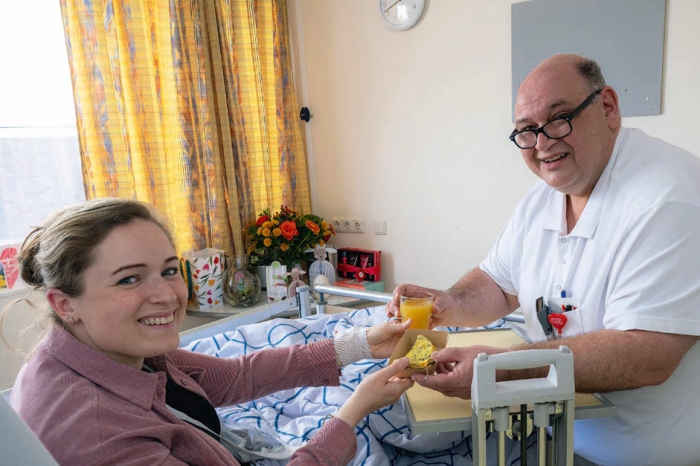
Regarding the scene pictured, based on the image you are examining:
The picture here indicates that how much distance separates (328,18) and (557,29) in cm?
154

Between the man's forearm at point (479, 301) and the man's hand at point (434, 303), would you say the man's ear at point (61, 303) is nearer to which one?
the man's hand at point (434, 303)

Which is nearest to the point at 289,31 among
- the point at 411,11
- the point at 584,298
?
the point at 411,11

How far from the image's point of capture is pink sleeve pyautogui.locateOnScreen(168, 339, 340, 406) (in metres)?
1.46

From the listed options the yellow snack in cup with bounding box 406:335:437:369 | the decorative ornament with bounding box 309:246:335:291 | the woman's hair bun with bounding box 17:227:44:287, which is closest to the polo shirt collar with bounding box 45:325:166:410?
the woman's hair bun with bounding box 17:227:44:287

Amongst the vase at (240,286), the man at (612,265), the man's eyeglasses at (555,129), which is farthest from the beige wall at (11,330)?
the man's eyeglasses at (555,129)

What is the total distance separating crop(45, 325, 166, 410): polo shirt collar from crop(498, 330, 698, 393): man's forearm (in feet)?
2.58

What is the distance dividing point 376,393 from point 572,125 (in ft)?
2.95

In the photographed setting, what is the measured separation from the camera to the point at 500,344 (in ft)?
5.15

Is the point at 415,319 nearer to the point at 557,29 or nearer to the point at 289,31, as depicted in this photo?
the point at 557,29

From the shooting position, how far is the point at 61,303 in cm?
108

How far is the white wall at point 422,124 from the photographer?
2945mm

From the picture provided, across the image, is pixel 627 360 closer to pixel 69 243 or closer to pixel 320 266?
pixel 69 243

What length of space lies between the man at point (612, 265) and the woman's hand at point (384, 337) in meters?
0.37

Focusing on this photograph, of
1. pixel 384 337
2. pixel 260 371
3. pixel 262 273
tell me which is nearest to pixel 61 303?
pixel 260 371
